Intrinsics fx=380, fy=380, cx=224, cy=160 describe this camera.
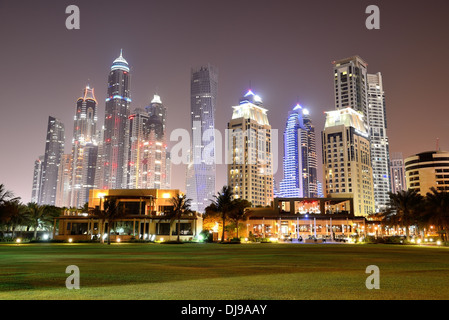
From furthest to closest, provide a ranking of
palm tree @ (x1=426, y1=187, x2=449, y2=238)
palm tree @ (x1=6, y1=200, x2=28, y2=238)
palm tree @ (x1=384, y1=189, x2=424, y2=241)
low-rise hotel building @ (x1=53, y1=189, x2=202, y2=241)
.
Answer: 1. low-rise hotel building @ (x1=53, y1=189, x2=202, y2=241)
2. palm tree @ (x1=384, y1=189, x2=424, y2=241)
3. palm tree @ (x1=6, y1=200, x2=28, y2=238)
4. palm tree @ (x1=426, y1=187, x2=449, y2=238)

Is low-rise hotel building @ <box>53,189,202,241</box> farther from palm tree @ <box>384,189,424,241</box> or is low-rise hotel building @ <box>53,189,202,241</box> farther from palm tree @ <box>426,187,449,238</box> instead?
palm tree @ <box>426,187,449,238</box>

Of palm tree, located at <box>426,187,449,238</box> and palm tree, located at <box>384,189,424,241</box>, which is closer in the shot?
palm tree, located at <box>426,187,449,238</box>

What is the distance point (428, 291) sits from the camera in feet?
39.0

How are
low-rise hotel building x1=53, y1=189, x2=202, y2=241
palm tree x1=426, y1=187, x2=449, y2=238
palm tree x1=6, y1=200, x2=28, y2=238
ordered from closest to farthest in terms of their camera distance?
palm tree x1=426, y1=187, x2=449, y2=238
palm tree x1=6, y1=200, x2=28, y2=238
low-rise hotel building x1=53, y1=189, x2=202, y2=241

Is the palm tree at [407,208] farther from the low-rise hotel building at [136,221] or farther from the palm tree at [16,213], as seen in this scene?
the palm tree at [16,213]

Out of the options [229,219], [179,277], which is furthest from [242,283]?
[229,219]

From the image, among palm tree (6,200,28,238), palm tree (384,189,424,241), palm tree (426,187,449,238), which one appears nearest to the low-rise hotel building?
palm tree (6,200,28,238)

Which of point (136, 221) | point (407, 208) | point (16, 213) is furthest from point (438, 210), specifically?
point (16, 213)

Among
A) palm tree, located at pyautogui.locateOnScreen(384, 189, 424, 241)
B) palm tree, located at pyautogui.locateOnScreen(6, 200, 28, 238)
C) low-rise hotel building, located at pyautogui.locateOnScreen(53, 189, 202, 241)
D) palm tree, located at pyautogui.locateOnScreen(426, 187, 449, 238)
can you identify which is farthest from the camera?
low-rise hotel building, located at pyautogui.locateOnScreen(53, 189, 202, 241)

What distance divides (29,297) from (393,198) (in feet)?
263

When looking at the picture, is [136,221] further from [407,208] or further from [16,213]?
[407,208]

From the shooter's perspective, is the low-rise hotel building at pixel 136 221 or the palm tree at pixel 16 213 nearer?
the palm tree at pixel 16 213

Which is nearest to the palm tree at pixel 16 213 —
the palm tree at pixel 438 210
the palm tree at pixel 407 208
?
the palm tree at pixel 407 208

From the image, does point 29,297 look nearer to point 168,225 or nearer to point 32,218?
point 168,225
